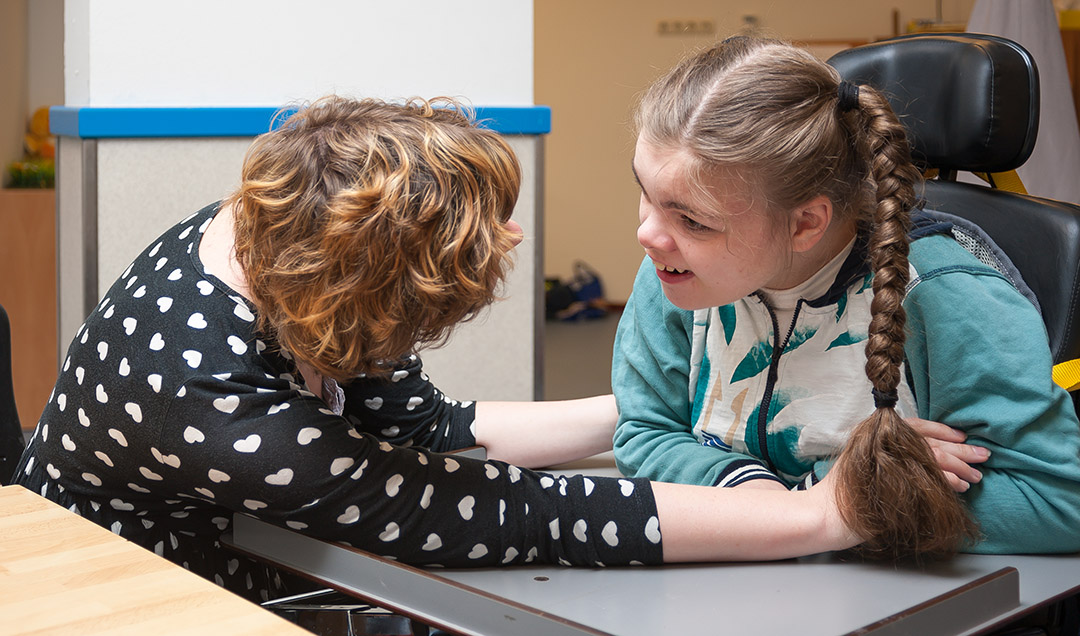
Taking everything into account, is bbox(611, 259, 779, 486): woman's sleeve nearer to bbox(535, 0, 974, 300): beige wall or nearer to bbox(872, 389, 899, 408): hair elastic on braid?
bbox(872, 389, 899, 408): hair elastic on braid

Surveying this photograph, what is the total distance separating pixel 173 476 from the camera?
95 cm

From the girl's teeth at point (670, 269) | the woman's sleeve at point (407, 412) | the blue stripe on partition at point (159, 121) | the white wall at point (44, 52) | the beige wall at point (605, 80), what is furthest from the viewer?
the beige wall at point (605, 80)

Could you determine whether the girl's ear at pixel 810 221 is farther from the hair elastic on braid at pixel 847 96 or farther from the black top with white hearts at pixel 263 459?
the black top with white hearts at pixel 263 459

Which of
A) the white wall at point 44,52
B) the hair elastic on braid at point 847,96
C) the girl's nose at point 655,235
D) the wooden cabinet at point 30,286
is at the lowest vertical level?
the wooden cabinet at point 30,286

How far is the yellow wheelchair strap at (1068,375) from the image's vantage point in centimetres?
109

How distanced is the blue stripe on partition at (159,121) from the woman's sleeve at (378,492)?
126 centimetres

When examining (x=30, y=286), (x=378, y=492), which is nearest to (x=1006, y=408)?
(x=378, y=492)

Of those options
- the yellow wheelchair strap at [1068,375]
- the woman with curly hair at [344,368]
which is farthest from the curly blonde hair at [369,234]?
the yellow wheelchair strap at [1068,375]

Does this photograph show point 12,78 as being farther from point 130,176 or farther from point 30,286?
point 130,176

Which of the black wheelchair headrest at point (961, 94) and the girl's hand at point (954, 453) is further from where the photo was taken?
the black wheelchair headrest at point (961, 94)

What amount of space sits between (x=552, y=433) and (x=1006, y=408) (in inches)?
20.9

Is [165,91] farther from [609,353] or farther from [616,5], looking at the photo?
[616,5]

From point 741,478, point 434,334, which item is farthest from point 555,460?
point 434,334

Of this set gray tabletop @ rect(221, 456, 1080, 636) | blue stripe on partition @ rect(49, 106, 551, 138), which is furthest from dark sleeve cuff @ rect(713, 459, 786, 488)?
blue stripe on partition @ rect(49, 106, 551, 138)
